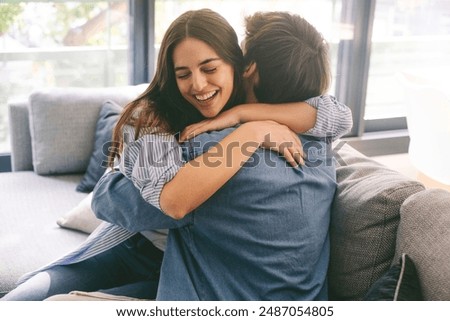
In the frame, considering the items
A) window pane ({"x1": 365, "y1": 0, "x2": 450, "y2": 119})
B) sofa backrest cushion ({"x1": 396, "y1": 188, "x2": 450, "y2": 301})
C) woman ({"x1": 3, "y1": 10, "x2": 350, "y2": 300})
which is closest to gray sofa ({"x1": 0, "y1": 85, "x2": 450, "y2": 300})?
Answer: sofa backrest cushion ({"x1": 396, "y1": 188, "x2": 450, "y2": 301})

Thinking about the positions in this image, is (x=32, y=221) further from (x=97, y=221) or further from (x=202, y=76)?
(x=202, y=76)

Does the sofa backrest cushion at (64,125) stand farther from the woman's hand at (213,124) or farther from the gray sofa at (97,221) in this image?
the woman's hand at (213,124)

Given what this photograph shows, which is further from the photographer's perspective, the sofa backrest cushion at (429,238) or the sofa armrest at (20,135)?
the sofa armrest at (20,135)

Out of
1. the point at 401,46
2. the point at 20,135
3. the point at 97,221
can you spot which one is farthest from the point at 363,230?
the point at 401,46

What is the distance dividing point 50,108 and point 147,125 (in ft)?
3.54

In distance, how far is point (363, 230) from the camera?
1.15 m

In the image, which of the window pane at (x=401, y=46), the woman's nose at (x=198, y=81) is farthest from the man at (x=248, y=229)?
the window pane at (x=401, y=46)

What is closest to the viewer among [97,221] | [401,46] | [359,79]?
[97,221]

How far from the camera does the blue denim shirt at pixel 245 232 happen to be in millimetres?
1066

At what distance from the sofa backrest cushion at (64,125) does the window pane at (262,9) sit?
20.7 inches

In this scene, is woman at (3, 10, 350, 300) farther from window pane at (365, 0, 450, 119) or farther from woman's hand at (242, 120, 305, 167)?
window pane at (365, 0, 450, 119)

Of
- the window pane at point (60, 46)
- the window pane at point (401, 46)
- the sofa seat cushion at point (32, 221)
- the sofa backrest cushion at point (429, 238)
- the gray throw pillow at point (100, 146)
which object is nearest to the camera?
the sofa backrest cushion at point (429, 238)

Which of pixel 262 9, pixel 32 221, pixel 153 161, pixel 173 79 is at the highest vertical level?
pixel 262 9

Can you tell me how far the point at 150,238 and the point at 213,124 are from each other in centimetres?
29
